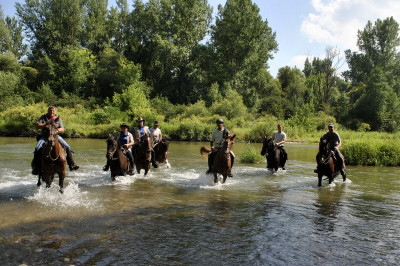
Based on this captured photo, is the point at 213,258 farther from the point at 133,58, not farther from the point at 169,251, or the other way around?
the point at 133,58

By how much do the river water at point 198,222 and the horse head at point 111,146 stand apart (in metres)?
1.12

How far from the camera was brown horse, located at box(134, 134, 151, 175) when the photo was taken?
13547 millimetres

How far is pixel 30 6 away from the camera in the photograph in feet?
204

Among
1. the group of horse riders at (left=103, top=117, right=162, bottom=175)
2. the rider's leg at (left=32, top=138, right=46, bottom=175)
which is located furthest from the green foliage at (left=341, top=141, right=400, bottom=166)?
the rider's leg at (left=32, top=138, right=46, bottom=175)

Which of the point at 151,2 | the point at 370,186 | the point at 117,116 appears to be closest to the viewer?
the point at 370,186

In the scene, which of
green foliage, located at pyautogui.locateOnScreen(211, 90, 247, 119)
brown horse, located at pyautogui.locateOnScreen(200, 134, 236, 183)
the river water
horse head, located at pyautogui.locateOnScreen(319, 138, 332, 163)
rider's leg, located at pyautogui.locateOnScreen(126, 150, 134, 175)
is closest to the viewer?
the river water

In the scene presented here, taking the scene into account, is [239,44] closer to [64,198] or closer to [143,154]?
[143,154]

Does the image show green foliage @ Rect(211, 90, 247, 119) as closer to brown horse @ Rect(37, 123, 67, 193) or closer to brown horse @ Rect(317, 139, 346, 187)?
brown horse @ Rect(317, 139, 346, 187)

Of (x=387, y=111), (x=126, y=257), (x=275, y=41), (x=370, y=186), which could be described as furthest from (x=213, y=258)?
(x=275, y=41)

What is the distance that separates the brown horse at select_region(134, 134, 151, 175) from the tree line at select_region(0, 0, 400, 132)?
33.0m

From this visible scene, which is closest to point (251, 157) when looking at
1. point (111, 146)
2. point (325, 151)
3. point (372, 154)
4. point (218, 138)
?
point (372, 154)

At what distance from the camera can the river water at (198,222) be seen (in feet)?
19.5

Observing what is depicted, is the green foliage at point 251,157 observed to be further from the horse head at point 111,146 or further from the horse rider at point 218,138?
the horse head at point 111,146

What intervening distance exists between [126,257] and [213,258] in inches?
56.9
